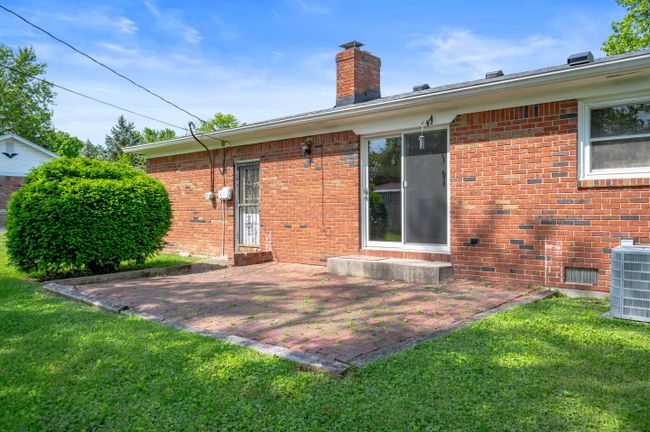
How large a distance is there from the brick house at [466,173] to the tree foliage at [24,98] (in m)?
39.0

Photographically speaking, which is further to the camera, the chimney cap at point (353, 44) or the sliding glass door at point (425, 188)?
the chimney cap at point (353, 44)

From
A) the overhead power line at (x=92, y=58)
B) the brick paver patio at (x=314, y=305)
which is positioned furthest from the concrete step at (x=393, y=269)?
the overhead power line at (x=92, y=58)

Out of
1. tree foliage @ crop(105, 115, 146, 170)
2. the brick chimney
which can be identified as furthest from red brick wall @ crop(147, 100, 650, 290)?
tree foliage @ crop(105, 115, 146, 170)

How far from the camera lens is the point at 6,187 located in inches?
1023

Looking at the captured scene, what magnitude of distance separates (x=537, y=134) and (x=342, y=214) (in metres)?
3.60

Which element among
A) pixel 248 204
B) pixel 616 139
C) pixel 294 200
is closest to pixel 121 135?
pixel 248 204

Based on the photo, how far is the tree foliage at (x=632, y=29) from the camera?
24.4 metres

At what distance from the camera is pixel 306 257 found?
917cm

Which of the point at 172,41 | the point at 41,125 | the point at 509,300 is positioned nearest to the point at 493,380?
the point at 509,300

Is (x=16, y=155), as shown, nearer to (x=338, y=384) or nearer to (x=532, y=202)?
(x=532, y=202)

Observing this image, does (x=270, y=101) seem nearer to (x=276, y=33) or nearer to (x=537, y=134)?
(x=276, y=33)

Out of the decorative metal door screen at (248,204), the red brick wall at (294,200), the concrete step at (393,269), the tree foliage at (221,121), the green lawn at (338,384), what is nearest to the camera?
the green lawn at (338,384)

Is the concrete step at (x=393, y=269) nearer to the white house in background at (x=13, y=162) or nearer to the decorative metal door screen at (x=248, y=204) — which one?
the decorative metal door screen at (x=248, y=204)

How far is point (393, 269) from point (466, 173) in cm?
179
